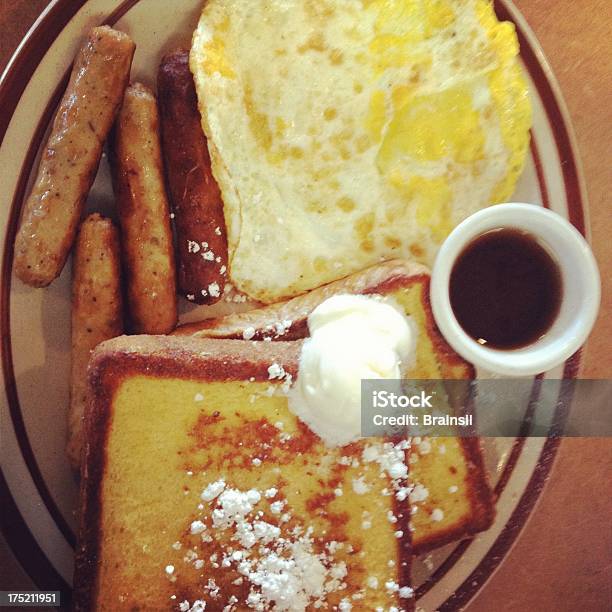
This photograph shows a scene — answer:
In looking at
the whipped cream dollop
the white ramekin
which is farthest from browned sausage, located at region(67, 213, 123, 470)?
the white ramekin

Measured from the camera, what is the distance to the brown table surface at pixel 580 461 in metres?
1.61

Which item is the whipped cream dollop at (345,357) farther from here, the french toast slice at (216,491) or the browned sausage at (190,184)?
the browned sausage at (190,184)

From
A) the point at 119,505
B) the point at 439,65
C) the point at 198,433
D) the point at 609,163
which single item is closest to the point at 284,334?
the point at 198,433

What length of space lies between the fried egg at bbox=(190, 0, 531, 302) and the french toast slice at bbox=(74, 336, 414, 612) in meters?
0.33

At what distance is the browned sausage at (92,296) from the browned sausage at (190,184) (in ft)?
0.54

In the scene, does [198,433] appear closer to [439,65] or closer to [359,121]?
[359,121]

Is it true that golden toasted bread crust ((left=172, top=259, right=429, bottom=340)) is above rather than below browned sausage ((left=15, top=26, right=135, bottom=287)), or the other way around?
below

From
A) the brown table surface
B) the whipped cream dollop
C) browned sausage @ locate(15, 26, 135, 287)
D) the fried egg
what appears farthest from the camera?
the brown table surface

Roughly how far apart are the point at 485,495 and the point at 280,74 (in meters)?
1.14

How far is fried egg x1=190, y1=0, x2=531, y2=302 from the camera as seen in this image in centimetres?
148

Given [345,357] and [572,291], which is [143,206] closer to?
[345,357]

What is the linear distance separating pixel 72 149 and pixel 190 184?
268 millimetres

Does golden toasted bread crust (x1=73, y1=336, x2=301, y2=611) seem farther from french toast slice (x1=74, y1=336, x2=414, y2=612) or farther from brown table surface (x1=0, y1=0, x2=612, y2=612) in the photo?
brown table surface (x1=0, y1=0, x2=612, y2=612)

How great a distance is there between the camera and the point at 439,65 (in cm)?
150
